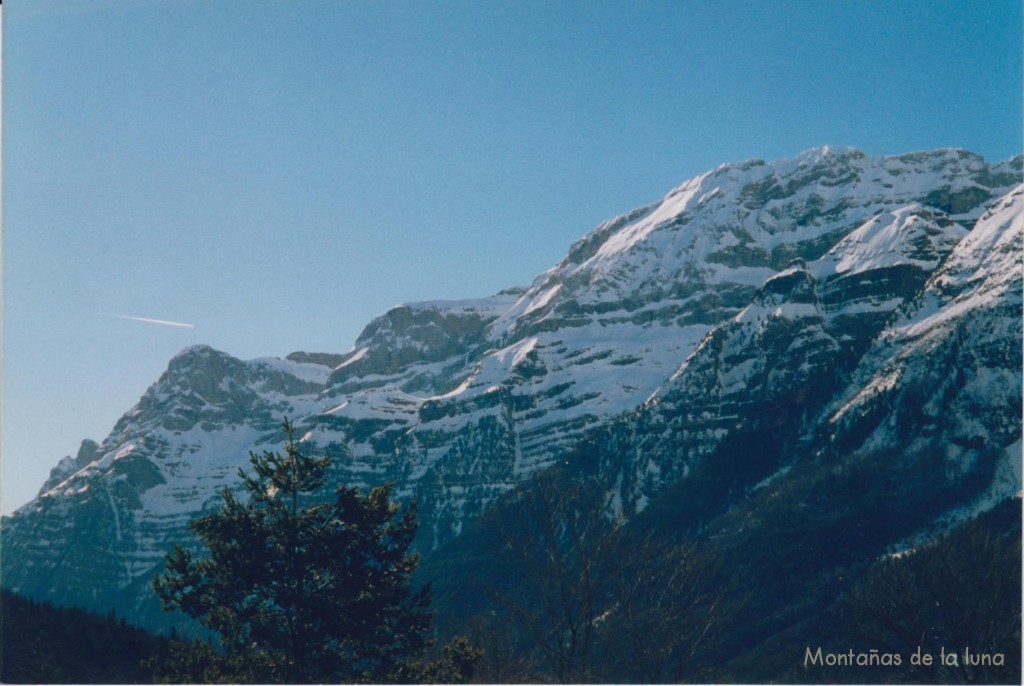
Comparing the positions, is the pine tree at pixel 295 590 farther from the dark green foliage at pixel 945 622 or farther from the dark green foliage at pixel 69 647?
the dark green foliage at pixel 945 622

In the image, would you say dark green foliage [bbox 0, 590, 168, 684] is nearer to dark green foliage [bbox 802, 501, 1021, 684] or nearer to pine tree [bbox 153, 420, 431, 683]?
pine tree [bbox 153, 420, 431, 683]

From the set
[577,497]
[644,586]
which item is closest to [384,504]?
[577,497]

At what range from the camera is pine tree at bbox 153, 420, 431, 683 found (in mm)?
40219

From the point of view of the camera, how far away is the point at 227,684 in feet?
125

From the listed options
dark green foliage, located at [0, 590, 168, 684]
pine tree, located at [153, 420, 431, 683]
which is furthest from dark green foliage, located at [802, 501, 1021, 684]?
dark green foliage, located at [0, 590, 168, 684]

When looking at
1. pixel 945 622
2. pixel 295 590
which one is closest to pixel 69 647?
pixel 295 590

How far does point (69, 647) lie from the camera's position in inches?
2186

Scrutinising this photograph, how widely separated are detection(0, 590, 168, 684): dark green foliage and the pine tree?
671 centimetres

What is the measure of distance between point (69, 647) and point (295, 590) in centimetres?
2124

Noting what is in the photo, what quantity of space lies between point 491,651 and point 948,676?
29.3 metres

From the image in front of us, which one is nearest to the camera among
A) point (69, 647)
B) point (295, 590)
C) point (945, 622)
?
point (295, 590)

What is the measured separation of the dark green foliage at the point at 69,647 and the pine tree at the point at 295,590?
671cm

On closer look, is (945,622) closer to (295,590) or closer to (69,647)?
(295,590)

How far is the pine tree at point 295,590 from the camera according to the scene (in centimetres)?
4022
